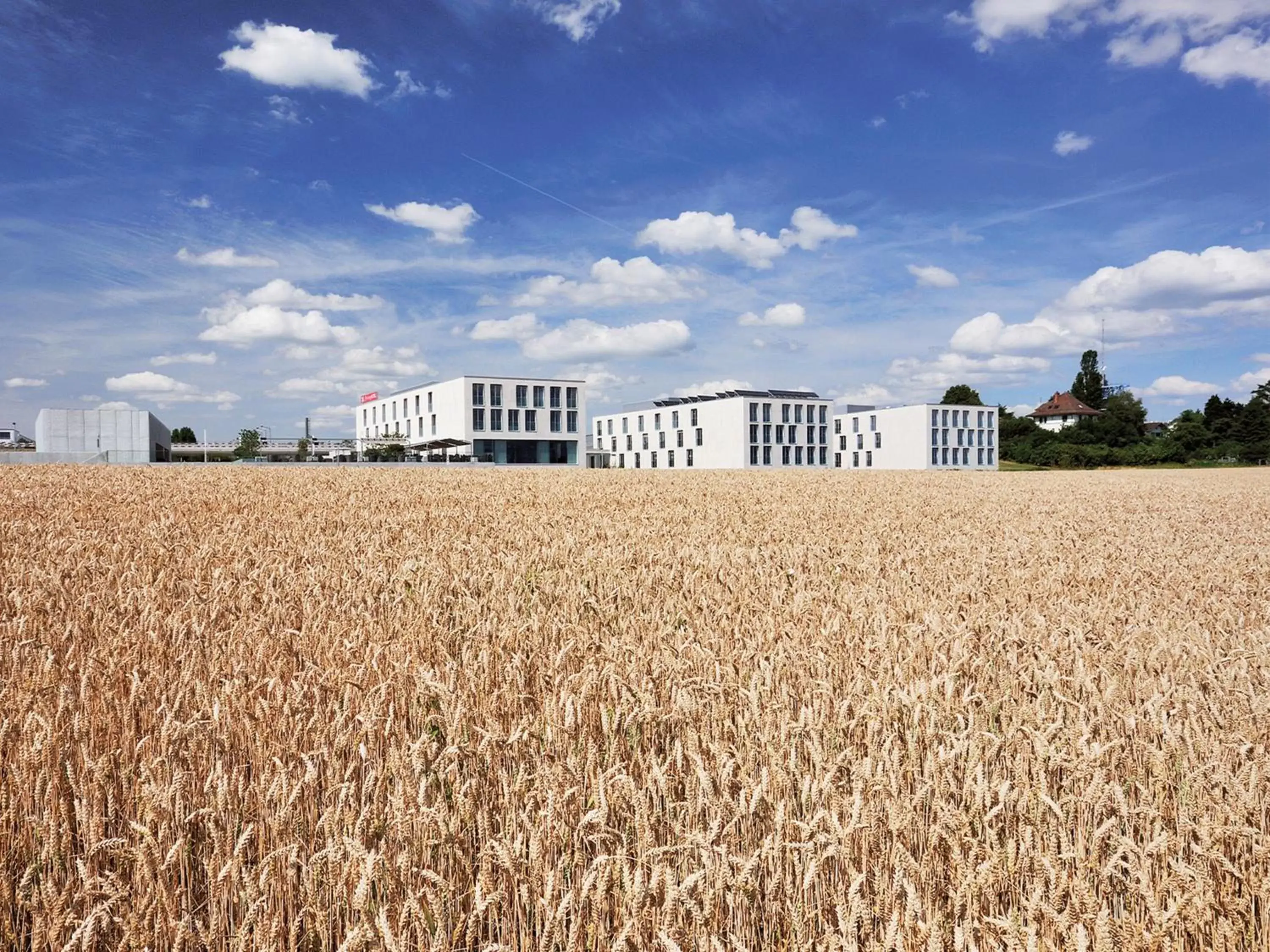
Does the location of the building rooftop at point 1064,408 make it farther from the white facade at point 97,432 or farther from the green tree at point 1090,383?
the white facade at point 97,432

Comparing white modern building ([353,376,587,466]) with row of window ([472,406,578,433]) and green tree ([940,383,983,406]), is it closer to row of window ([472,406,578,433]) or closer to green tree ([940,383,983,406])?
row of window ([472,406,578,433])

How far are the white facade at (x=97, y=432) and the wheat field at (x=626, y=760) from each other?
11729cm

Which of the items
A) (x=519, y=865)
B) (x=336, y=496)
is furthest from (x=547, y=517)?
(x=519, y=865)

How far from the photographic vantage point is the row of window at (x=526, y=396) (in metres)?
99.7

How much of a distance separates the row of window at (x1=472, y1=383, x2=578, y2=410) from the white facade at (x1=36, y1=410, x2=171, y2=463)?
39.1 m

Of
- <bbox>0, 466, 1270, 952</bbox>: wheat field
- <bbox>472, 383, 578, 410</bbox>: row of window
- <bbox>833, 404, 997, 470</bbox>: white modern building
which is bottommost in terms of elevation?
<bbox>0, 466, 1270, 952</bbox>: wheat field

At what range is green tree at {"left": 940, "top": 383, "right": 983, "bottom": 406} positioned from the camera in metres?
153

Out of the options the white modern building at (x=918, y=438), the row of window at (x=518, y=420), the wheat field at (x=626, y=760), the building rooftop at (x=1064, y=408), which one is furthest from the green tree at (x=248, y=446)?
the building rooftop at (x=1064, y=408)

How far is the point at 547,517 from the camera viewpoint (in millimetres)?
11750

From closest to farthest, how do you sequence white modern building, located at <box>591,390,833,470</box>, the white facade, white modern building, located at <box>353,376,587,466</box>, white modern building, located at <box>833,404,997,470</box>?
white modern building, located at <box>353,376,587,466</box>, the white facade, white modern building, located at <box>591,390,833,470</box>, white modern building, located at <box>833,404,997,470</box>

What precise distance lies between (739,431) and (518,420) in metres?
32.1

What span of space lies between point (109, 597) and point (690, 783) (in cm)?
449

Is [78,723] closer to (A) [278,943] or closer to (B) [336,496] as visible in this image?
(A) [278,943]

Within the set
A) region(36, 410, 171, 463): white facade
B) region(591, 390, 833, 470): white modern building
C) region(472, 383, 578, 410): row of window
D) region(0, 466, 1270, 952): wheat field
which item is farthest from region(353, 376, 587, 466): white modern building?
region(0, 466, 1270, 952): wheat field
